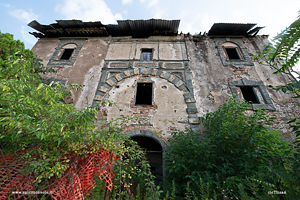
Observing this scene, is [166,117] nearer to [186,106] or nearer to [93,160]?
[186,106]

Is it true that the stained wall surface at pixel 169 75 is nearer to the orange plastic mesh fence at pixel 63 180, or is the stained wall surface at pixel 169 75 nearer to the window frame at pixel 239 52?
the window frame at pixel 239 52

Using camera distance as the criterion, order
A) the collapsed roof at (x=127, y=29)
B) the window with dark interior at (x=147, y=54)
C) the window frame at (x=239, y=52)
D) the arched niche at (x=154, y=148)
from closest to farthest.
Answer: the arched niche at (x=154, y=148) < the window frame at (x=239, y=52) < the window with dark interior at (x=147, y=54) < the collapsed roof at (x=127, y=29)

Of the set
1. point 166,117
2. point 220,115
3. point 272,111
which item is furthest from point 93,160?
point 272,111

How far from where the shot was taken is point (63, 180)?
290 centimetres

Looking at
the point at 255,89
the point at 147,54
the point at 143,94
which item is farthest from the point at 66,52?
the point at 255,89

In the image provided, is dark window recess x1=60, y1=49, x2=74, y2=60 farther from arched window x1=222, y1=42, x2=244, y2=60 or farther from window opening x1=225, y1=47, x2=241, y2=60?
window opening x1=225, y1=47, x2=241, y2=60

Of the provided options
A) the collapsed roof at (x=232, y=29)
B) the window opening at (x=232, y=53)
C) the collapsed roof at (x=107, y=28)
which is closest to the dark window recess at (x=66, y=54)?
the collapsed roof at (x=107, y=28)

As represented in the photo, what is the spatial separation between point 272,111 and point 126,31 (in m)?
8.08

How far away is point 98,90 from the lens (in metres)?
6.53

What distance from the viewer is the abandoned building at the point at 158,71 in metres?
5.95

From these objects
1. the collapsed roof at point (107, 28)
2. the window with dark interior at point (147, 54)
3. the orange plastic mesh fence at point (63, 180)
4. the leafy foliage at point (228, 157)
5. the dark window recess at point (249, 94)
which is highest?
the collapsed roof at point (107, 28)

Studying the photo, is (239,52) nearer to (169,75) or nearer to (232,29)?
(232,29)

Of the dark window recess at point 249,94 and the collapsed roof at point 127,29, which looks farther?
the collapsed roof at point 127,29

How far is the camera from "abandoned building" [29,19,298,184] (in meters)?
5.95
